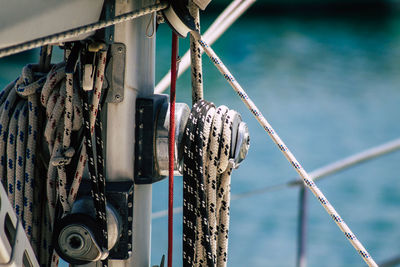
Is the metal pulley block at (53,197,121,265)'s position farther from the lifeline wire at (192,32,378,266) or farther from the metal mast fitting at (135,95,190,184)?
the lifeline wire at (192,32,378,266)

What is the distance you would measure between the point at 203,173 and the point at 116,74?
0.17m

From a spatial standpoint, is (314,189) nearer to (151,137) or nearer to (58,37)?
(151,137)

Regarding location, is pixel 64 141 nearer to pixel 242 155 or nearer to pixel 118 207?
pixel 118 207

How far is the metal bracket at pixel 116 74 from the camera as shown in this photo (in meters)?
0.75

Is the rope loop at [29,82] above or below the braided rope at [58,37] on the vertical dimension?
above

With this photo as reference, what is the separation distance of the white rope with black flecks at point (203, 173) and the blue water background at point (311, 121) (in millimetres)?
4357

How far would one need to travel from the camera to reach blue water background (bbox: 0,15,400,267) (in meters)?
6.94

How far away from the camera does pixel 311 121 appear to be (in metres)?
9.12

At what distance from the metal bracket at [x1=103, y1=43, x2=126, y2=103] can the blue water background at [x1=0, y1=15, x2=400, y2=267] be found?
4.43m

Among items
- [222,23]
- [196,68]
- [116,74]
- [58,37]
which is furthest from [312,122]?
[58,37]

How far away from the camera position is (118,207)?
764mm

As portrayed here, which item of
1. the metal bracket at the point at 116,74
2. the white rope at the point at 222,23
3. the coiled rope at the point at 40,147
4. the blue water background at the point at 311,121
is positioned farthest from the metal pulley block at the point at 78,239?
the blue water background at the point at 311,121

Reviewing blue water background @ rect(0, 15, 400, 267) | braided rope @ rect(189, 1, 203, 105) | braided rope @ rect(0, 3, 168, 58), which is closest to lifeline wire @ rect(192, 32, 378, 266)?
braided rope @ rect(189, 1, 203, 105)

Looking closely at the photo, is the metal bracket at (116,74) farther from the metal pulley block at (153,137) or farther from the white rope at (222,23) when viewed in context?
the white rope at (222,23)
